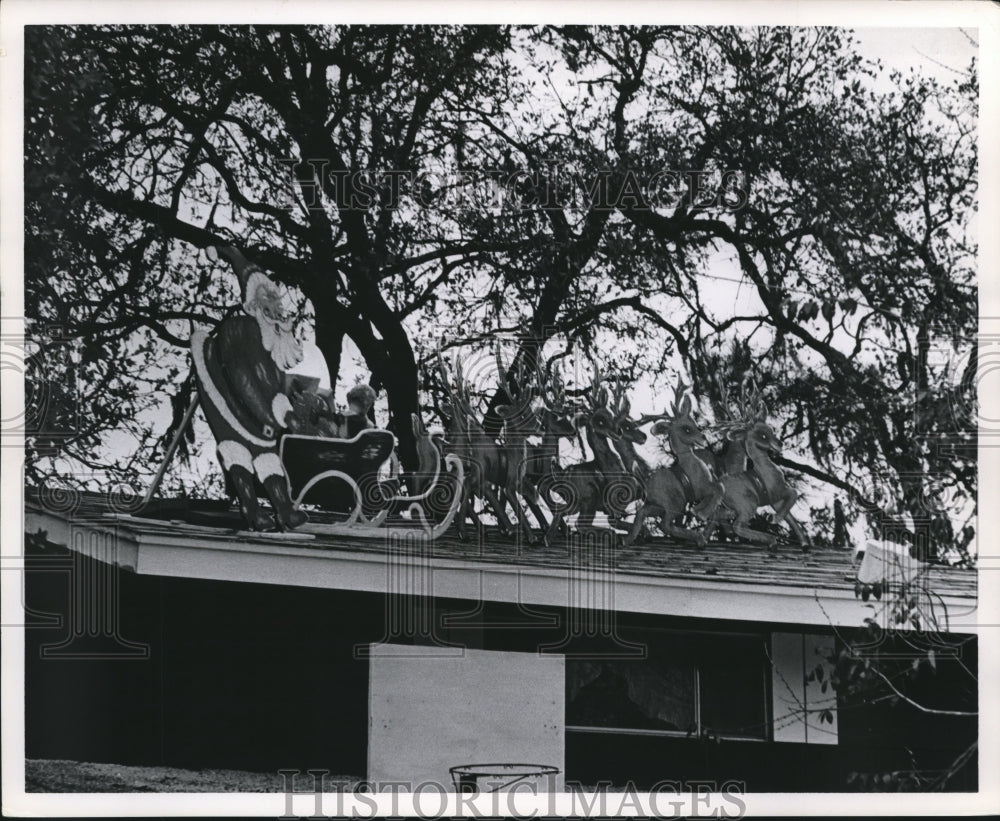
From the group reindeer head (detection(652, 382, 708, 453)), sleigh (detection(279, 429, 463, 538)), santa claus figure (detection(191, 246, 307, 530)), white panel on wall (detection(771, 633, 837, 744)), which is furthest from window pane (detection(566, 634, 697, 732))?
santa claus figure (detection(191, 246, 307, 530))

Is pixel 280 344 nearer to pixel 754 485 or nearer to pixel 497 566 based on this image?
pixel 497 566

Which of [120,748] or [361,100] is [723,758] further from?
[361,100]

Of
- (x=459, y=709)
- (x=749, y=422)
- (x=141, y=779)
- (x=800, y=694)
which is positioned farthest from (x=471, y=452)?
(x=141, y=779)

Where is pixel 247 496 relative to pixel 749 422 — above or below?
below

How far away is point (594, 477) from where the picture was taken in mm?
11078

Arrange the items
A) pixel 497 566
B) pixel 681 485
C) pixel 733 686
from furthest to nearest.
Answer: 1. pixel 733 686
2. pixel 681 485
3. pixel 497 566

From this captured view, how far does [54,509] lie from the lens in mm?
11086

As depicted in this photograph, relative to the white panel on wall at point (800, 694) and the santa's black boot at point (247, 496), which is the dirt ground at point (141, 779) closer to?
the santa's black boot at point (247, 496)

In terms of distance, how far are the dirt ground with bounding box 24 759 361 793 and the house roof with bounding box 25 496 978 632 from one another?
1316 millimetres

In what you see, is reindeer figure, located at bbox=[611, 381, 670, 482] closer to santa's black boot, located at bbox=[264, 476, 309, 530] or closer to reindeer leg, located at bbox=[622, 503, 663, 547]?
reindeer leg, located at bbox=[622, 503, 663, 547]

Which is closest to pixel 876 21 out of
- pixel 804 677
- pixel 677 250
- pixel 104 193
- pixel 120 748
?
pixel 677 250

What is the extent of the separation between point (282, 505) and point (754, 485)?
313cm

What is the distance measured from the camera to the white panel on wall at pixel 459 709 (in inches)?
436

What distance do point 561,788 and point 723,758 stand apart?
1093 mm
